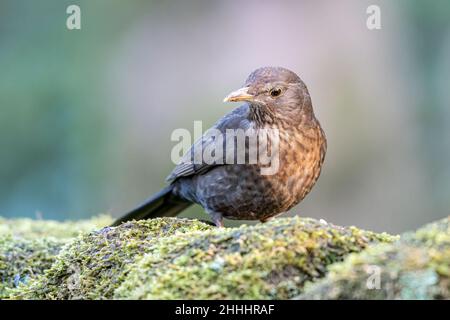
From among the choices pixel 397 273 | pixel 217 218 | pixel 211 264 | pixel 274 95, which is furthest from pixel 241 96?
pixel 397 273

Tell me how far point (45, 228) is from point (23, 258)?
4.67 ft

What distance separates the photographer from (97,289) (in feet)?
11.1

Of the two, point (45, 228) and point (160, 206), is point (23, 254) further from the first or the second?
point (160, 206)

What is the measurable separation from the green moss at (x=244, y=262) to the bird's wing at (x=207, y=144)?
2.46 meters

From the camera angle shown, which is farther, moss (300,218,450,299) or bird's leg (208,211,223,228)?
bird's leg (208,211,223,228)

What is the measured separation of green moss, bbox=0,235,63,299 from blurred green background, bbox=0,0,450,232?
470 centimetres

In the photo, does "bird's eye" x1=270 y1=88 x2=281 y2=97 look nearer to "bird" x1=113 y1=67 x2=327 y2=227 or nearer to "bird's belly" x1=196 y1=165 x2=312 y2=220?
"bird" x1=113 y1=67 x2=327 y2=227

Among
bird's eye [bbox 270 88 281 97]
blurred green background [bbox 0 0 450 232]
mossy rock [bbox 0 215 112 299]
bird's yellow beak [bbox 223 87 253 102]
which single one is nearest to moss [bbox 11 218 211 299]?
mossy rock [bbox 0 215 112 299]

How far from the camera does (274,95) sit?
554cm

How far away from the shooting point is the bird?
211 inches

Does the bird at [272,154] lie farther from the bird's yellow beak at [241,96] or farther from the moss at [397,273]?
the moss at [397,273]

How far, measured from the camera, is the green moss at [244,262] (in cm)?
293

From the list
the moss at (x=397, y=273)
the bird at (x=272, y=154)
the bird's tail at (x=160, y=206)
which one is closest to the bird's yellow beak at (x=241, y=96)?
the bird at (x=272, y=154)
